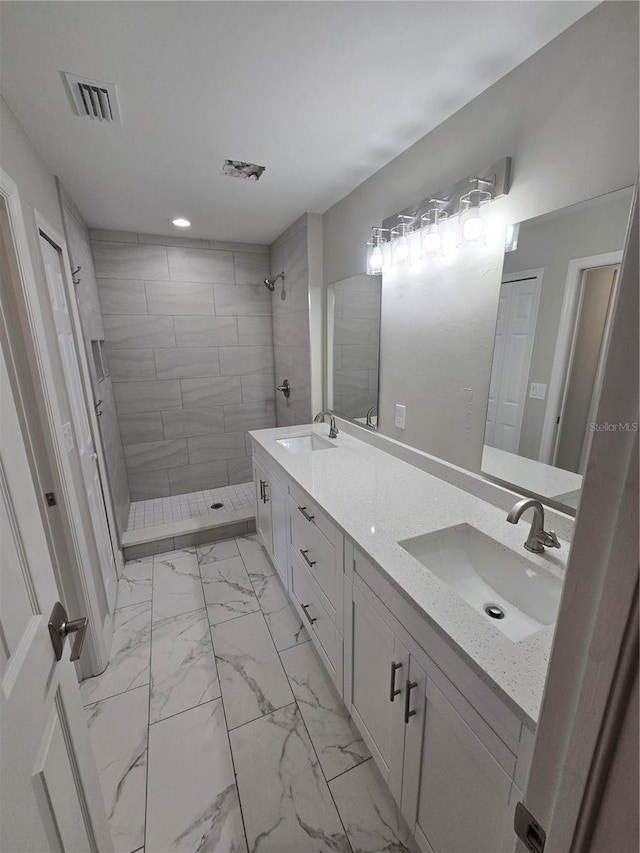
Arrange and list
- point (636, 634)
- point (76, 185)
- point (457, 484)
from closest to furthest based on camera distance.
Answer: point (636, 634), point (457, 484), point (76, 185)

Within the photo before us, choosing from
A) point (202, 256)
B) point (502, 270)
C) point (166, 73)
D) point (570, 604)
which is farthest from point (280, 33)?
point (202, 256)

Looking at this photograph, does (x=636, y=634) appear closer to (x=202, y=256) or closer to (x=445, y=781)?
(x=445, y=781)

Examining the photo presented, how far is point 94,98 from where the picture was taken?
1.25 metres

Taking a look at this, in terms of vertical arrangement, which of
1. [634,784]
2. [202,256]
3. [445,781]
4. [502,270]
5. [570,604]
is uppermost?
[202,256]

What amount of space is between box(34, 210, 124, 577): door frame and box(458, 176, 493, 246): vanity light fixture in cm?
173

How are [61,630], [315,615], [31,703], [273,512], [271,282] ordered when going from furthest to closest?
[271,282], [273,512], [315,615], [61,630], [31,703]

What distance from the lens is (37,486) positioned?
137 centimetres

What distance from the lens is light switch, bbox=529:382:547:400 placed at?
1174 mm

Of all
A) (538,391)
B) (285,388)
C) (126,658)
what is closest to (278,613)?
(126,658)

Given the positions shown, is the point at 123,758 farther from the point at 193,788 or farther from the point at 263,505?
the point at 263,505

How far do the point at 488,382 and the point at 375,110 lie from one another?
43.9 inches

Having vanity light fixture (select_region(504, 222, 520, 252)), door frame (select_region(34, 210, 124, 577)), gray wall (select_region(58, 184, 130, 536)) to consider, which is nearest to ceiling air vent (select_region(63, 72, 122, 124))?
door frame (select_region(34, 210, 124, 577))

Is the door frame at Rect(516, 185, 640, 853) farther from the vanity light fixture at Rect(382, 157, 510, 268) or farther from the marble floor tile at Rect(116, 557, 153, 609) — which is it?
the marble floor tile at Rect(116, 557, 153, 609)

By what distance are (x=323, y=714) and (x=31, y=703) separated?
1.26 m
